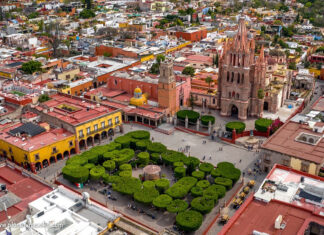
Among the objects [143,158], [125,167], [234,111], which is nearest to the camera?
[125,167]

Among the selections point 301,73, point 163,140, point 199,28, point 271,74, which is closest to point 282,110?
point 271,74

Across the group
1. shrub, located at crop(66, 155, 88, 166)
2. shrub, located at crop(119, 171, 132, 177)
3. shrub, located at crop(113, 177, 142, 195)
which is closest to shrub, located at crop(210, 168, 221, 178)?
shrub, located at crop(113, 177, 142, 195)

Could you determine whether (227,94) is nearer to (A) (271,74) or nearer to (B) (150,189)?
(A) (271,74)

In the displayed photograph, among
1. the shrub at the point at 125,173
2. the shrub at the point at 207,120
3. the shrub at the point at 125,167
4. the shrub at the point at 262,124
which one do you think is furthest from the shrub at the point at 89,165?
the shrub at the point at 262,124

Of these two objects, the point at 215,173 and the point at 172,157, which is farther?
the point at 172,157

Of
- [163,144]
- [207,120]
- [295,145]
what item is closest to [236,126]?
[207,120]

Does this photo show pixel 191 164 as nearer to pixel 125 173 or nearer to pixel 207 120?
pixel 125 173
